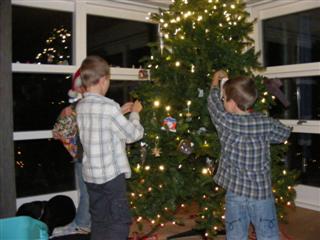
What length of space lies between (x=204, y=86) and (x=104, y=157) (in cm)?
133

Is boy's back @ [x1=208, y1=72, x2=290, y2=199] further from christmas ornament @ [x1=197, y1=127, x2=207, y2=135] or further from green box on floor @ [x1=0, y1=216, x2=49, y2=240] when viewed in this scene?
green box on floor @ [x1=0, y1=216, x2=49, y2=240]

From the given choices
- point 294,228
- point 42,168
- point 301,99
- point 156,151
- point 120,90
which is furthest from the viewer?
point 120,90

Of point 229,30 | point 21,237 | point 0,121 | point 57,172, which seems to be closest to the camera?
point 21,237

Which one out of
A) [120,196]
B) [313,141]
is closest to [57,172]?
[120,196]

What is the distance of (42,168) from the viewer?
4047 mm

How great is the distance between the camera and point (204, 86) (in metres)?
3.00

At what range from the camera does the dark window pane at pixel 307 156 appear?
4280 mm

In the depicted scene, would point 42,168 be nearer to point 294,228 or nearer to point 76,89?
point 76,89

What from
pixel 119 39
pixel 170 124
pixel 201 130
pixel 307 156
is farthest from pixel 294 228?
pixel 119 39

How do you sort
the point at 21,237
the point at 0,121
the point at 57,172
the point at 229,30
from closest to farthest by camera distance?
the point at 21,237
the point at 229,30
the point at 0,121
the point at 57,172

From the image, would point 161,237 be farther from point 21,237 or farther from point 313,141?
point 313,141

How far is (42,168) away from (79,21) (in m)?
1.79

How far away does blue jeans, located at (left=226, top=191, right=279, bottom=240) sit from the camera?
Answer: 203 cm

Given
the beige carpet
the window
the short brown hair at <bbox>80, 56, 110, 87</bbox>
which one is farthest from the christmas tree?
the window
